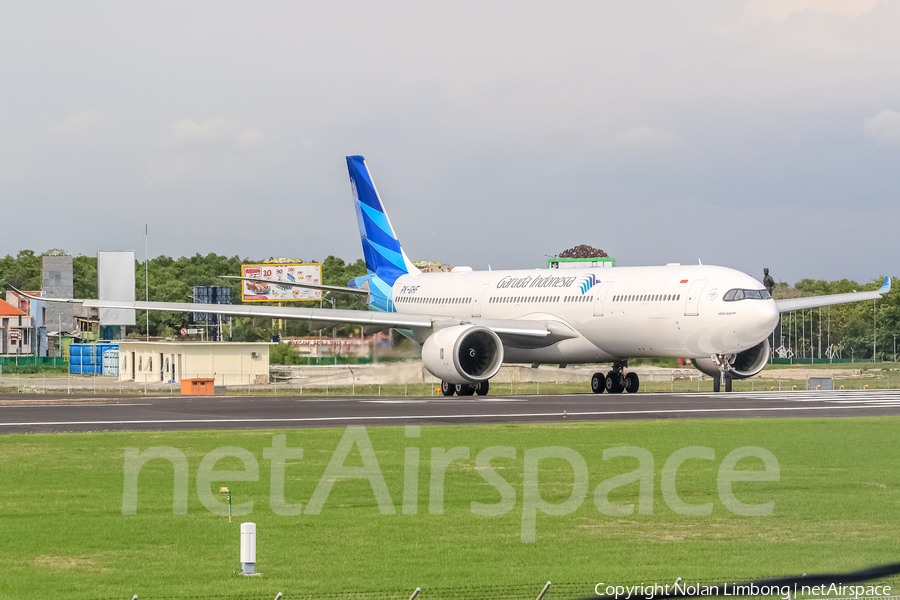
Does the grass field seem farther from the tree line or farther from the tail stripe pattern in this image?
the tree line

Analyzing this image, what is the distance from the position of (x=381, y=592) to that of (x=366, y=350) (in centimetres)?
3796

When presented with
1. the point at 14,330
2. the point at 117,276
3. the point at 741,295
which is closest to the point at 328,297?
the point at 117,276

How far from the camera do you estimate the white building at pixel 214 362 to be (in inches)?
2473

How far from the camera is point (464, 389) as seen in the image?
41625mm

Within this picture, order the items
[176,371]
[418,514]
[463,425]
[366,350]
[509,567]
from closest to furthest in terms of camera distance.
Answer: [509,567]
[418,514]
[463,425]
[366,350]
[176,371]

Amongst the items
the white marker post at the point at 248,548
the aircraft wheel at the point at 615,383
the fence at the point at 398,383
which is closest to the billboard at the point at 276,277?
the fence at the point at 398,383

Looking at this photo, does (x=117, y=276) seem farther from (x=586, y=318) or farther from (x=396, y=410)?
(x=396, y=410)

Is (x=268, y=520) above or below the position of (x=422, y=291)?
below

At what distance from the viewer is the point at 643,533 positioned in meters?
12.6

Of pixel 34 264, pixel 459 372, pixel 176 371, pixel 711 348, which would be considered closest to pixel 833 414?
pixel 711 348

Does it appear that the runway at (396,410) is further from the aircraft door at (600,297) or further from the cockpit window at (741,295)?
the aircraft door at (600,297)

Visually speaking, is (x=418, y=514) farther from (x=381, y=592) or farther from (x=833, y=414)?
(x=833, y=414)

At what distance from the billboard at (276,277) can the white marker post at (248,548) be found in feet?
370

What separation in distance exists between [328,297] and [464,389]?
72286mm
